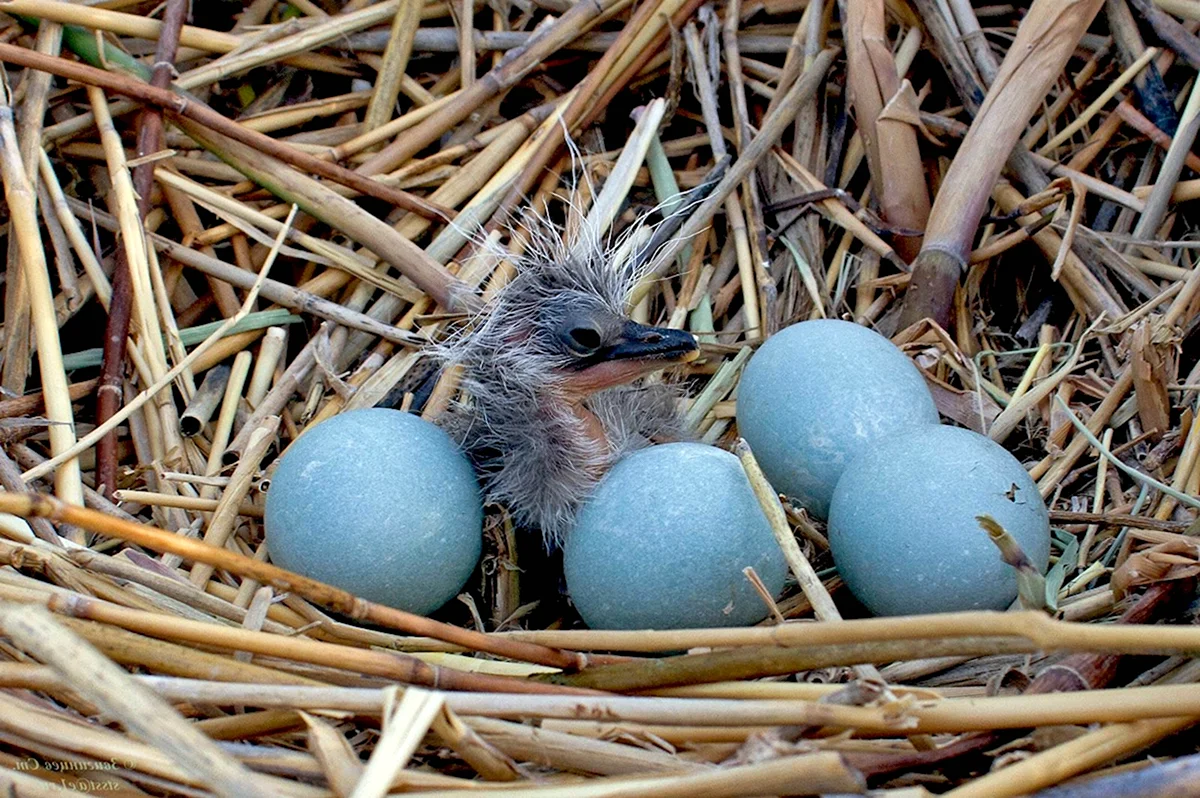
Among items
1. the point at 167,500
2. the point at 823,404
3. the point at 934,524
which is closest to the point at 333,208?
Answer: the point at 167,500

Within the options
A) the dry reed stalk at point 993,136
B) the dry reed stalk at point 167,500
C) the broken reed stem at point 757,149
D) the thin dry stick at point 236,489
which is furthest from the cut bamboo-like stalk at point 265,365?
the dry reed stalk at point 993,136

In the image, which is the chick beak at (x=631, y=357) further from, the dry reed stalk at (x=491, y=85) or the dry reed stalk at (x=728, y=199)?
the dry reed stalk at (x=491, y=85)

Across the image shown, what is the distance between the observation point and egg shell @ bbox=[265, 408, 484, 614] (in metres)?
1.55

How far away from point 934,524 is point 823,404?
0.27 m

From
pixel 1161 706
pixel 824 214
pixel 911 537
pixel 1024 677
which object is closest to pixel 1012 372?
pixel 824 214

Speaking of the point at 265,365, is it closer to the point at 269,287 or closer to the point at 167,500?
the point at 269,287

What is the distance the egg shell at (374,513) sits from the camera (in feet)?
5.09

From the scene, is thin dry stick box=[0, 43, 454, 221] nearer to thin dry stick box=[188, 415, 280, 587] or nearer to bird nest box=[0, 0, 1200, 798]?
bird nest box=[0, 0, 1200, 798]

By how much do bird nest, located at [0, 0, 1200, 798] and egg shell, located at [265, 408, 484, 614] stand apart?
0.08 meters

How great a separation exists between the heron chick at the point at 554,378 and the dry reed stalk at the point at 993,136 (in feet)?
1.74

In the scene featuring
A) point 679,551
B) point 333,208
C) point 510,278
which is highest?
point 333,208

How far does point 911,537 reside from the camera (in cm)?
145

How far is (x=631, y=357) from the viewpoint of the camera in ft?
5.60

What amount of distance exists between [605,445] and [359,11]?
108cm
